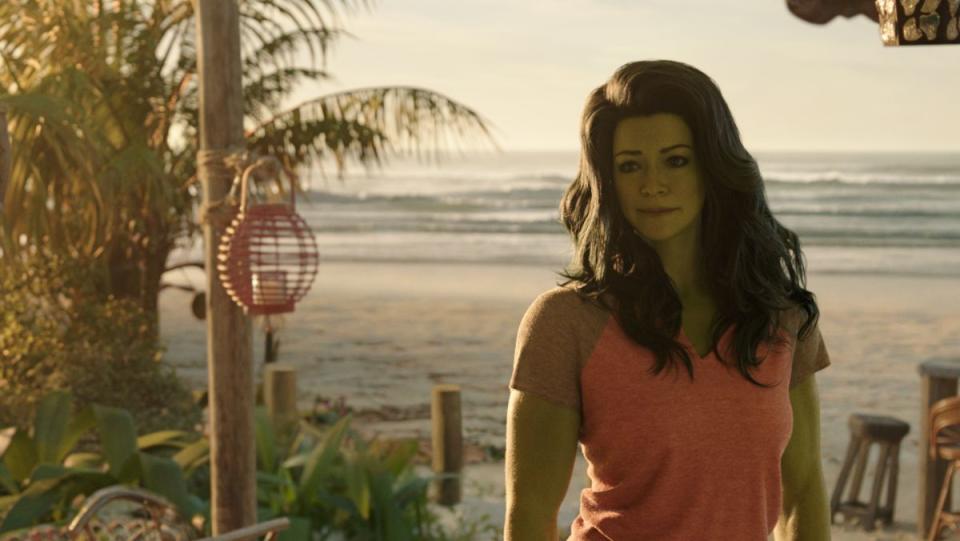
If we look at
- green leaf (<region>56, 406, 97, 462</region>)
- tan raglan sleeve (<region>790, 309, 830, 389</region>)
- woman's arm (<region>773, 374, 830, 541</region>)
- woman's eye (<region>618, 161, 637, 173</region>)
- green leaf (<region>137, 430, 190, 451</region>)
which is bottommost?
green leaf (<region>137, 430, 190, 451</region>)

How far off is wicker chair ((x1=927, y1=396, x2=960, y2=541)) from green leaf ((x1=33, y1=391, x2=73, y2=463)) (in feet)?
12.4

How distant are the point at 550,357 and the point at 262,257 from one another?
10.0ft

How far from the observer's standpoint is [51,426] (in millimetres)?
5996

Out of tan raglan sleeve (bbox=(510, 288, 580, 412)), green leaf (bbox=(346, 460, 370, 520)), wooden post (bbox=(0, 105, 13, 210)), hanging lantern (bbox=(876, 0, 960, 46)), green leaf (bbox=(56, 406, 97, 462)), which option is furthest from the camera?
green leaf (bbox=(56, 406, 97, 462))

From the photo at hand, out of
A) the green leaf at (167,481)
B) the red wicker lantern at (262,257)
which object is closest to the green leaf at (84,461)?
the green leaf at (167,481)

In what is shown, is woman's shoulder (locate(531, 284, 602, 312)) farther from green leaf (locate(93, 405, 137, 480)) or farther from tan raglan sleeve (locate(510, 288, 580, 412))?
green leaf (locate(93, 405, 137, 480))

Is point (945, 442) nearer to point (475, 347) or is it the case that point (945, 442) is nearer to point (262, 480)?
point (262, 480)

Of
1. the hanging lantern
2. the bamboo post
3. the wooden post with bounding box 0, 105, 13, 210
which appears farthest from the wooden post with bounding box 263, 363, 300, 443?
the hanging lantern

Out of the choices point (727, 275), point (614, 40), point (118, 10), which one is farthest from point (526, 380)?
point (614, 40)

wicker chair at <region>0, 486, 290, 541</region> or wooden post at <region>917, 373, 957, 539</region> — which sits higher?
wicker chair at <region>0, 486, 290, 541</region>

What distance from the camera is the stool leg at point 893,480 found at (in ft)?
23.9

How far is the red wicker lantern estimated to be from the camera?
446 cm

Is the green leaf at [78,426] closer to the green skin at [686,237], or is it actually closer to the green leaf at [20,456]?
the green leaf at [20,456]

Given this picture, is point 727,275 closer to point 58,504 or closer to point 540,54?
point 58,504
